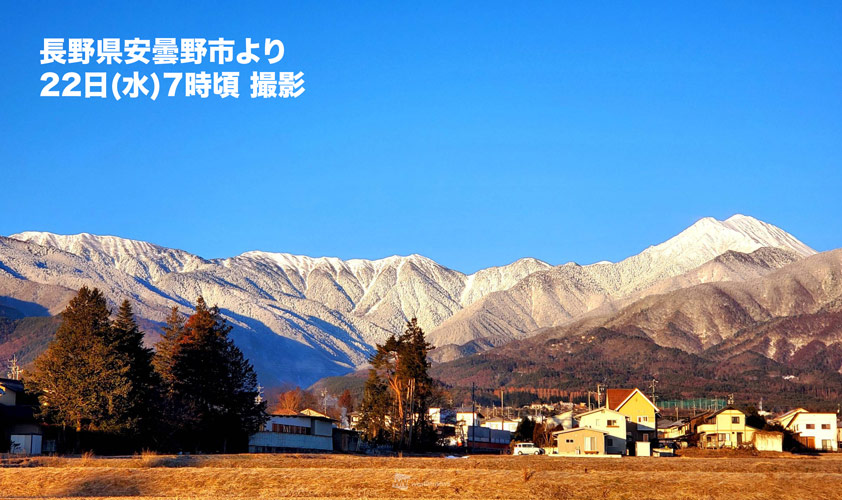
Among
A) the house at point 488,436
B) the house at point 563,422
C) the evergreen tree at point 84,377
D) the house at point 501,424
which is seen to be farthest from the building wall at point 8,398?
the house at point 501,424

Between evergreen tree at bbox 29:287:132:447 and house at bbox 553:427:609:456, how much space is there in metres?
38.8

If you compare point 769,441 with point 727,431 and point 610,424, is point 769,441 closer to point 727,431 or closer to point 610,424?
point 727,431

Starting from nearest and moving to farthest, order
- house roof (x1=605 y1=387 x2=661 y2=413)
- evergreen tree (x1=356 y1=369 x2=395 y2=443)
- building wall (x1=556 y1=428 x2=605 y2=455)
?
1. building wall (x1=556 y1=428 x2=605 y2=455)
2. evergreen tree (x1=356 y1=369 x2=395 y2=443)
3. house roof (x1=605 y1=387 x2=661 y2=413)

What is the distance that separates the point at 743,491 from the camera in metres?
45.2

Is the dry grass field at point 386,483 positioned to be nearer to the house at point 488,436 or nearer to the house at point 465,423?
the house at point 488,436

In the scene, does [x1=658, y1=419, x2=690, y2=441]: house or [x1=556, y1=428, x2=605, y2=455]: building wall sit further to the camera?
[x1=658, y1=419, x2=690, y2=441]: house

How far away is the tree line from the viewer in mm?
65375

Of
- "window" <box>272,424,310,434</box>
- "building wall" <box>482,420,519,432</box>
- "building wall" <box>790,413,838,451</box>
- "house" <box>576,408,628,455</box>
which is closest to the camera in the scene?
"window" <box>272,424,310,434</box>

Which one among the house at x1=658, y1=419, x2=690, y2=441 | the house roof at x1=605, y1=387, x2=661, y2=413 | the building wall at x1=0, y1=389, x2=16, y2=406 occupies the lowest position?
the house at x1=658, y1=419, x2=690, y2=441

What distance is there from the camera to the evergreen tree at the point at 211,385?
2985 inches

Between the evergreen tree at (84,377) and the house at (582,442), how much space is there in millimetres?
38765

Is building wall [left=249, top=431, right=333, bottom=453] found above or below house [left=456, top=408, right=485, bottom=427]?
below

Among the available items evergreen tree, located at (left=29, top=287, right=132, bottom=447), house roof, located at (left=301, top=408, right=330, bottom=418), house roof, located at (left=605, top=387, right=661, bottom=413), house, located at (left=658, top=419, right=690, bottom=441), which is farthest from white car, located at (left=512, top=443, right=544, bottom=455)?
house, located at (left=658, top=419, right=690, bottom=441)

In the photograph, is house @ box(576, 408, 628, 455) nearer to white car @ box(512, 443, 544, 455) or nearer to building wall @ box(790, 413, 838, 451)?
white car @ box(512, 443, 544, 455)
